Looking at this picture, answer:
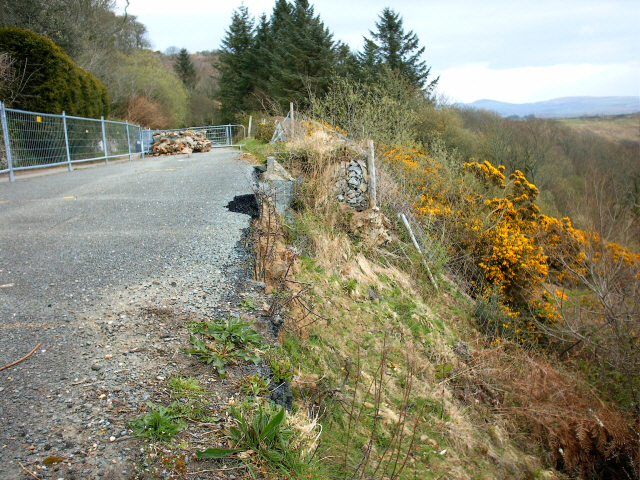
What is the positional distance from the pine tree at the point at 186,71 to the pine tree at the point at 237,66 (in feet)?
20.7

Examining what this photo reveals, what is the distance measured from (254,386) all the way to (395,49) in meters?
30.7

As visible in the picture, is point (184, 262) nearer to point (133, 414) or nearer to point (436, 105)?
point (133, 414)

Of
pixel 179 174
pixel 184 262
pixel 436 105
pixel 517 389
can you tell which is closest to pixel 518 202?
pixel 517 389

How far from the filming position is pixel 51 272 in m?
4.07

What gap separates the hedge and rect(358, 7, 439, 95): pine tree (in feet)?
64.2

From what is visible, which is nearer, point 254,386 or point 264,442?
point 264,442

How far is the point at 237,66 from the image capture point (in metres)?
36.2

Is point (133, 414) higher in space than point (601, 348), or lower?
higher

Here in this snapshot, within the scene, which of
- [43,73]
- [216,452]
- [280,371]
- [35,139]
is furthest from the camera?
[43,73]

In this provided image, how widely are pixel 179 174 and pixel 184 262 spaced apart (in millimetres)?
5954

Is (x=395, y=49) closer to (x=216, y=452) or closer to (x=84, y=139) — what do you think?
(x=84, y=139)

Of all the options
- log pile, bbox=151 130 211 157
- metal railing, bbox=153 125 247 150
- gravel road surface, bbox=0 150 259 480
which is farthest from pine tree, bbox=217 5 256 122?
gravel road surface, bbox=0 150 259 480

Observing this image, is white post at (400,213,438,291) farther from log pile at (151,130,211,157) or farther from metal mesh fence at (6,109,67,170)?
log pile at (151,130,211,157)

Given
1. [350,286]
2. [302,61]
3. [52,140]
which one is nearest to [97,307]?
[350,286]
